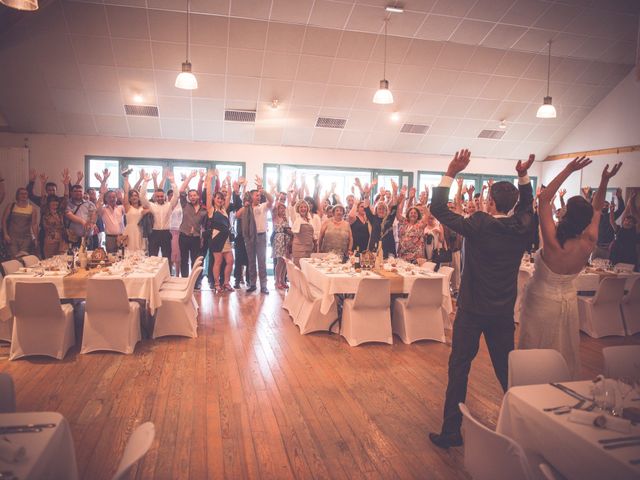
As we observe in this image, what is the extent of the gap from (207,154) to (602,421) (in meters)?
10.0

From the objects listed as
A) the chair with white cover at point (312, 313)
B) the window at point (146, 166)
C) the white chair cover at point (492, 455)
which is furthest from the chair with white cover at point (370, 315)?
the window at point (146, 166)

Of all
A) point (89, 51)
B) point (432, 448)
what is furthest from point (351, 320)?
point (89, 51)

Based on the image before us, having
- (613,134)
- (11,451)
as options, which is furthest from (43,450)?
(613,134)

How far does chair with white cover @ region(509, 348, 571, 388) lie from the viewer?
270cm

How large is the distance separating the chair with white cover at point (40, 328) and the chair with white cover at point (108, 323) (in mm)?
234

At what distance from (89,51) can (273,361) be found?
6.65 m

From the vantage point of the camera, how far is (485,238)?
10.4ft

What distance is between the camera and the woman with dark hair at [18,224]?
7598mm

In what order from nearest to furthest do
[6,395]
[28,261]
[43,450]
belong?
[43,450] → [6,395] → [28,261]

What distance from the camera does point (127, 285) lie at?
18.0 feet

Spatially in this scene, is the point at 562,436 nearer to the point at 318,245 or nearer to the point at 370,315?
the point at 370,315

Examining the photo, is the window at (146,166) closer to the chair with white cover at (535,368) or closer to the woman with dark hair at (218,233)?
the woman with dark hair at (218,233)

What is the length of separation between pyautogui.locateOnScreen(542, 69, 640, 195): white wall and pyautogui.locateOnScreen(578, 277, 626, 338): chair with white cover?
519 cm

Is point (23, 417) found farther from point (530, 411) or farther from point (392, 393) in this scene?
point (392, 393)
